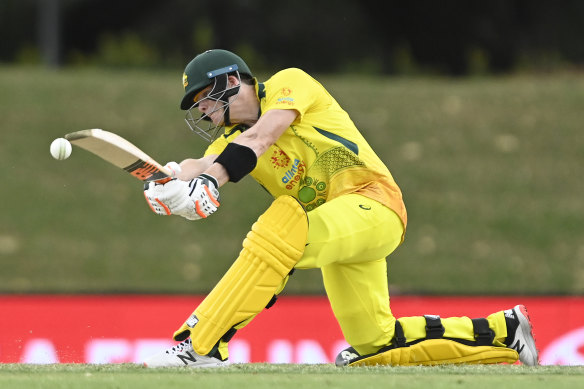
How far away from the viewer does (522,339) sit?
4.75 metres

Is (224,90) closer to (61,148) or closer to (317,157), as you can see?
(317,157)

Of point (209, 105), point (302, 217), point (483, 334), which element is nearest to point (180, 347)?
point (302, 217)

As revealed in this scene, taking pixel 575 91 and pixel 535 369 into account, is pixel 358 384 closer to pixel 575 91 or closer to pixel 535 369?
→ pixel 535 369

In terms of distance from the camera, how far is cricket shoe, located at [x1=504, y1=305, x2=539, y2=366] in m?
4.74

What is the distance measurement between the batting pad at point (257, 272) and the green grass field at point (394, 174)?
596 centimetres

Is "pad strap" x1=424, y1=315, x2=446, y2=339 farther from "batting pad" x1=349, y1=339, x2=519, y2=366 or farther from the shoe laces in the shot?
the shoe laces

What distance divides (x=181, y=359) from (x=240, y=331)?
2892 millimetres

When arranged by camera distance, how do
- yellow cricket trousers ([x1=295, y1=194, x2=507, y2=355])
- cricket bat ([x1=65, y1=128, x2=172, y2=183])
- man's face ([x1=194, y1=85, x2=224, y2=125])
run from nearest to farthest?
1. cricket bat ([x1=65, y1=128, x2=172, y2=183])
2. yellow cricket trousers ([x1=295, y1=194, x2=507, y2=355])
3. man's face ([x1=194, y1=85, x2=224, y2=125])

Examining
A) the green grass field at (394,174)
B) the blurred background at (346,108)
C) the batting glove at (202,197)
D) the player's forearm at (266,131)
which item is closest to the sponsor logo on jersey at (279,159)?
the player's forearm at (266,131)

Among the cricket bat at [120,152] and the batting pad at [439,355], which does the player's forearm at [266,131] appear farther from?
the batting pad at [439,355]

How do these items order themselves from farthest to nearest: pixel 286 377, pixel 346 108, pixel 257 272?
1. pixel 346 108
2. pixel 257 272
3. pixel 286 377

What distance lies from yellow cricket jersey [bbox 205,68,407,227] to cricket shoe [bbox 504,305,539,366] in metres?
0.78

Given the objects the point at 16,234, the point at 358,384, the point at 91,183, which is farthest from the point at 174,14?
the point at 358,384

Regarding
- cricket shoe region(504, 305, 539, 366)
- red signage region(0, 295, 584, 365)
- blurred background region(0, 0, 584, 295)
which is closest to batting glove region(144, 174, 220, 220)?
cricket shoe region(504, 305, 539, 366)
